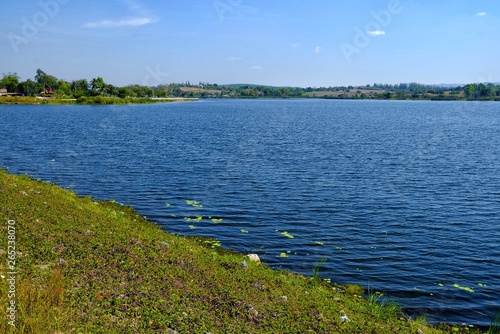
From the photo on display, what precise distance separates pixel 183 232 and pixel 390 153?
147 feet

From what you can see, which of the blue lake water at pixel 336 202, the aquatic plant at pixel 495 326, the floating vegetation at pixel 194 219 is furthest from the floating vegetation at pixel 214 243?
the aquatic plant at pixel 495 326

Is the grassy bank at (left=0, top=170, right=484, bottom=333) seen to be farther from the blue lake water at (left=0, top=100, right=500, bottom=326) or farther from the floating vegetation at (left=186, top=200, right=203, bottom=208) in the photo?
the floating vegetation at (left=186, top=200, right=203, bottom=208)

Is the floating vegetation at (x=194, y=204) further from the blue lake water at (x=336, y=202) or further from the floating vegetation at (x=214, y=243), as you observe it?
the floating vegetation at (x=214, y=243)

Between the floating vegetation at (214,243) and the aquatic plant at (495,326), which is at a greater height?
the floating vegetation at (214,243)

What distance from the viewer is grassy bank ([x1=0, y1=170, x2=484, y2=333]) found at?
40.4 feet

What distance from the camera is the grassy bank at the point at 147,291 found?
1233 cm

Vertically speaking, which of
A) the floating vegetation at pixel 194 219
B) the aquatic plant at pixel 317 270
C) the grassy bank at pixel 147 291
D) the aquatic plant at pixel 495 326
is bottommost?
the aquatic plant at pixel 495 326

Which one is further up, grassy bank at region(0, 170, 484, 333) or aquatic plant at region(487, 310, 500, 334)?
grassy bank at region(0, 170, 484, 333)

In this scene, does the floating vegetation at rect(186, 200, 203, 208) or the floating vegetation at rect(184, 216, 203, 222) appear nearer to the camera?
the floating vegetation at rect(184, 216, 203, 222)

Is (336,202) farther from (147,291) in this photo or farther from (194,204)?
(147,291)

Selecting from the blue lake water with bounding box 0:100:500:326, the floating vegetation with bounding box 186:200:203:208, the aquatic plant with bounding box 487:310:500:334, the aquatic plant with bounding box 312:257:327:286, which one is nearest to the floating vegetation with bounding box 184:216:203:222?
the blue lake water with bounding box 0:100:500:326

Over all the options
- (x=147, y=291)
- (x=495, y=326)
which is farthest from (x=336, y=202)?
(x=147, y=291)

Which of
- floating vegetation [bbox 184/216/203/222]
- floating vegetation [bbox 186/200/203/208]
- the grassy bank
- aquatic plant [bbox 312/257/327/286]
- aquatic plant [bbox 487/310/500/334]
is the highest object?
the grassy bank

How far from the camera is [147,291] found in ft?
47.2
